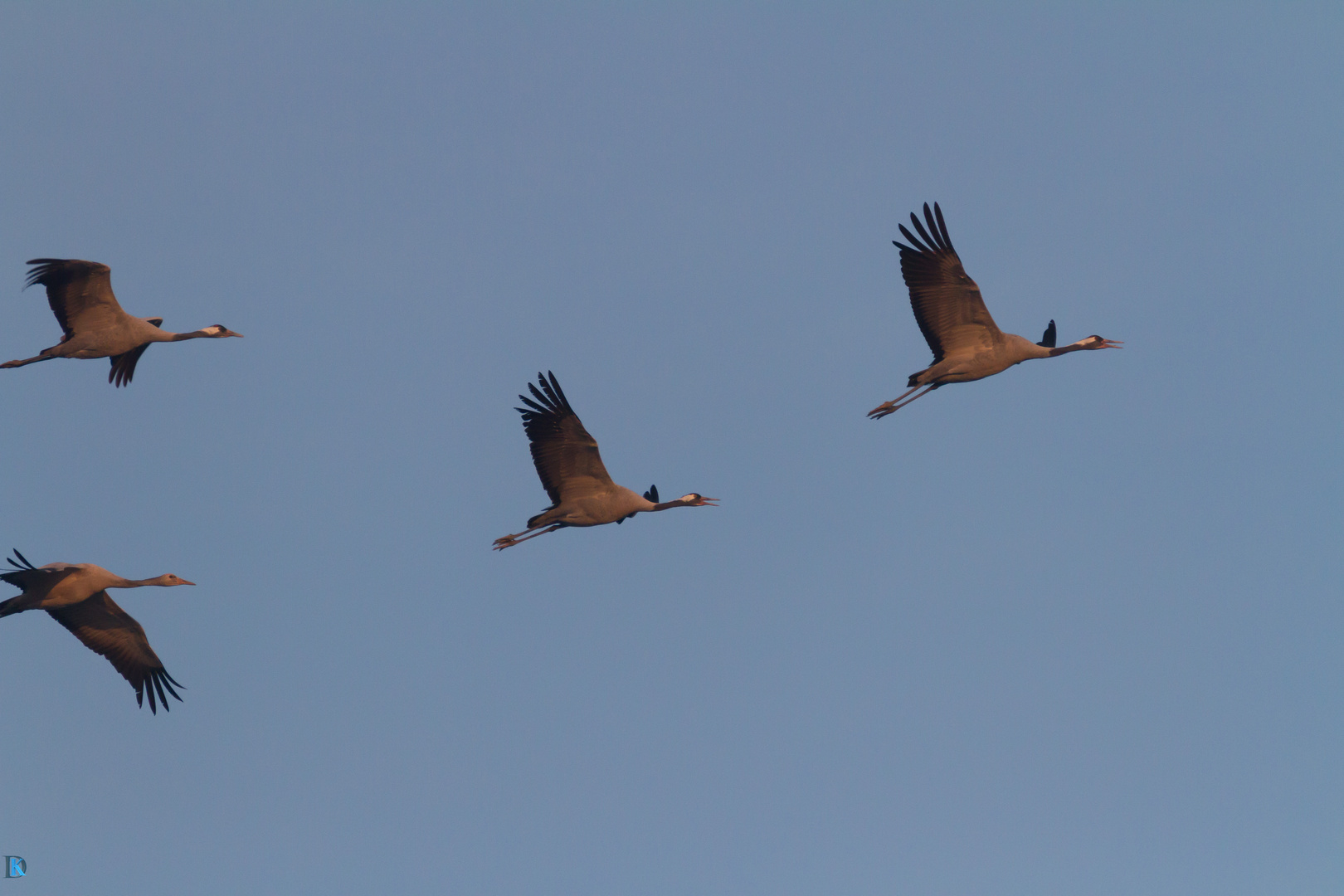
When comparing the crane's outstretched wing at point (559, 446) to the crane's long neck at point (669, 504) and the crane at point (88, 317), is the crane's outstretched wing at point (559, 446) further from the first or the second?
the crane at point (88, 317)

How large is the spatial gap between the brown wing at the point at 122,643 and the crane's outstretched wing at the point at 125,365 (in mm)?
4608

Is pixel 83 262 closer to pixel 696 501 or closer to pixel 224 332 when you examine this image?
pixel 224 332

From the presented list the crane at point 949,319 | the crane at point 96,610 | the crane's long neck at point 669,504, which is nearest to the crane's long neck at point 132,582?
the crane at point 96,610

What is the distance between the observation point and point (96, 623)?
2264 cm

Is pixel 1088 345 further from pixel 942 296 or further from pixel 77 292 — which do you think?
pixel 77 292

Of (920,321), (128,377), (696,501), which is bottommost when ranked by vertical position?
(696,501)

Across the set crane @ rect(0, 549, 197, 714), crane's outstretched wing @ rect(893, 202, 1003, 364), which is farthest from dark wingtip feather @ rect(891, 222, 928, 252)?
crane @ rect(0, 549, 197, 714)

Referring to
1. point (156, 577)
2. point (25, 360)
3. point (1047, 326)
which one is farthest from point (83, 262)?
point (1047, 326)

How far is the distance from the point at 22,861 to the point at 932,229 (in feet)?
57.2

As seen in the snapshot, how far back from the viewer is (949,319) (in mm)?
22672

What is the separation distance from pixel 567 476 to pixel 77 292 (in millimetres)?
8628

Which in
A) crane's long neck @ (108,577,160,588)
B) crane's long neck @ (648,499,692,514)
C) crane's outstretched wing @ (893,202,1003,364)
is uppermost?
crane's outstretched wing @ (893,202,1003,364)

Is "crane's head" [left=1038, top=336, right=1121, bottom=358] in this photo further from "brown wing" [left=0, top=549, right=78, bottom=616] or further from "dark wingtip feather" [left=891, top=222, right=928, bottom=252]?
"brown wing" [left=0, top=549, right=78, bottom=616]

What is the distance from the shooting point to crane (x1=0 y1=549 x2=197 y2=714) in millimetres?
21406
